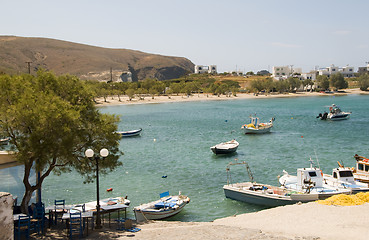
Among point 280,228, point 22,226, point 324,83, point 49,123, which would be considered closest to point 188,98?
point 324,83

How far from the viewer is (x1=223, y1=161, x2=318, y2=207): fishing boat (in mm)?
24844

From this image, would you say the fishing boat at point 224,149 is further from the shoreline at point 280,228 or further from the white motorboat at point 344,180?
the shoreline at point 280,228

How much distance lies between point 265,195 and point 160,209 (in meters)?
7.24

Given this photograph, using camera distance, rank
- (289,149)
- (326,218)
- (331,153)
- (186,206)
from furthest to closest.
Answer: (289,149) → (331,153) → (186,206) → (326,218)

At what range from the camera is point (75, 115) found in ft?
56.5

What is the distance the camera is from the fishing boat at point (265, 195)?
24.8 meters

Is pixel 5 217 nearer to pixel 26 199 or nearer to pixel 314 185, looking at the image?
pixel 26 199

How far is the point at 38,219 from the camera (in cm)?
1642

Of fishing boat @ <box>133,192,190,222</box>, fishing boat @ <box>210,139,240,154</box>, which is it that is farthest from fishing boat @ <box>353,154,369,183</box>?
fishing boat @ <box>210,139,240,154</box>

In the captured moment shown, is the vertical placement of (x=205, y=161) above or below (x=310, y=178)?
below

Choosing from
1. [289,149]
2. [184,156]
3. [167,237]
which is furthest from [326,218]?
[289,149]

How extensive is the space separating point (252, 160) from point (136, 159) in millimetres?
13170

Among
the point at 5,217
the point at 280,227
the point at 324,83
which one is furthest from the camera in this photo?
the point at 324,83

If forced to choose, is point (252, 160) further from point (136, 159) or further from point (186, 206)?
point (186, 206)
